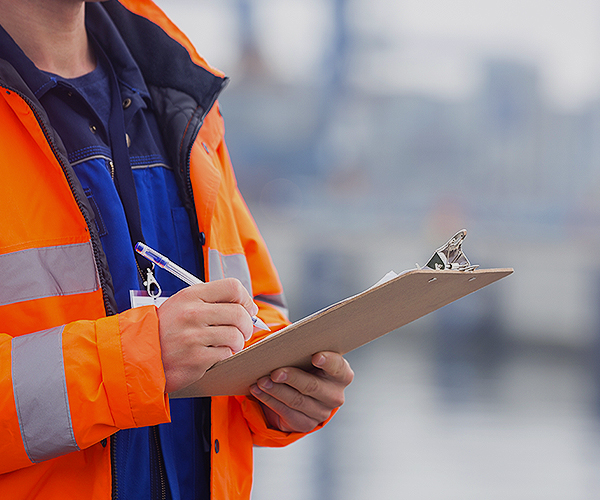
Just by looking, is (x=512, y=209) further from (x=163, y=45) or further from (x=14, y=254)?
(x=14, y=254)

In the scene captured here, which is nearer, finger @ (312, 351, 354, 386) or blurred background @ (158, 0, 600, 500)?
finger @ (312, 351, 354, 386)

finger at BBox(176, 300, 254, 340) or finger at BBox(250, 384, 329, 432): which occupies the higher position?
→ finger at BBox(176, 300, 254, 340)

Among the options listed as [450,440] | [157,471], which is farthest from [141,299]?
[450,440]

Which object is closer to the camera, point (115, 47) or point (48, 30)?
point (48, 30)

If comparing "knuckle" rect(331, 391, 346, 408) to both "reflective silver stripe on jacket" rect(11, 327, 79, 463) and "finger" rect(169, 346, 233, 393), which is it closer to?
"finger" rect(169, 346, 233, 393)

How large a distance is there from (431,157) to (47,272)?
3.80 m

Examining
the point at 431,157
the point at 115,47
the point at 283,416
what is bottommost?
the point at 431,157

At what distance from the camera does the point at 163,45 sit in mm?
1043

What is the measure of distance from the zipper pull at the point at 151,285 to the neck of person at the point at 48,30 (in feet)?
1.14

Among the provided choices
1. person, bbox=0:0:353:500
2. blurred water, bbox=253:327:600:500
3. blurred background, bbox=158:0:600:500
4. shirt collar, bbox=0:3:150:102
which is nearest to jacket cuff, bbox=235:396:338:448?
person, bbox=0:0:353:500

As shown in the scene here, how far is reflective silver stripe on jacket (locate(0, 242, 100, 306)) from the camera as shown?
2.32 ft

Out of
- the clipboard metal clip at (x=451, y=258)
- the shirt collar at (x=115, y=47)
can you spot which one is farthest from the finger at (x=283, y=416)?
the shirt collar at (x=115, y=47)

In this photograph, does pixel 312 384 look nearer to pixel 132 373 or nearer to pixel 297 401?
pixel 297 401

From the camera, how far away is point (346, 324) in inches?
29.0
